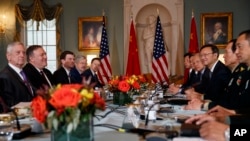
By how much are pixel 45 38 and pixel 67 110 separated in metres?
8.31

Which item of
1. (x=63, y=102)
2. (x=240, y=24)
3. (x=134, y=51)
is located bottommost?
(x=63, y=102)

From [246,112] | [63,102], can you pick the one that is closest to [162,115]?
[246,112]

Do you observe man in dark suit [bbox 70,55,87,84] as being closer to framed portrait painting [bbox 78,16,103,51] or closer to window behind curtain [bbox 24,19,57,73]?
framed portrait painting [bbox 78,16,103,51]

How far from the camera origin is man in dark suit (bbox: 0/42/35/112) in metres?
3.55

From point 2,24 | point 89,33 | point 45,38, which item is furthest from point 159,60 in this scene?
point 2,24

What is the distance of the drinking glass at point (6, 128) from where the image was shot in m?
Answer: 1.71

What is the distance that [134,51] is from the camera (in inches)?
337

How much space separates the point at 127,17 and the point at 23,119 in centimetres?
671

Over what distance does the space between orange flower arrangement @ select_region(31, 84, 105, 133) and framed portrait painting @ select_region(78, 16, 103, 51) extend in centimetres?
770

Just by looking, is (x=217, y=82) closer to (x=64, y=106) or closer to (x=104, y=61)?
(x=64, y=106)

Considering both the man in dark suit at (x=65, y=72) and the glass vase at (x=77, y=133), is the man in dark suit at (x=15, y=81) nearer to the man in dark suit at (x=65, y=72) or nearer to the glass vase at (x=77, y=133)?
the man in dark suit at (x=65, y=72)

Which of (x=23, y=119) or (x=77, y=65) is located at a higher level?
(x=77, y=65)

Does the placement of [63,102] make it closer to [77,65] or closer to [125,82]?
[125,82]

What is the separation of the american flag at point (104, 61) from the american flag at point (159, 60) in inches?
49.1
